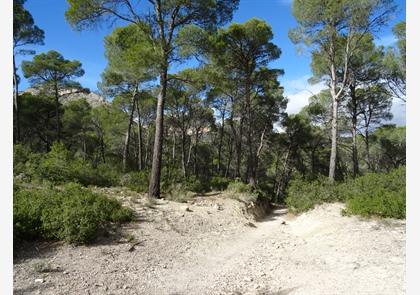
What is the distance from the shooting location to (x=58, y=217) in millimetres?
5742

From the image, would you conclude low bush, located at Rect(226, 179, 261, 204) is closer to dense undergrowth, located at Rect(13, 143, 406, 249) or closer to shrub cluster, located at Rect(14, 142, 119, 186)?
dense undergrowth, located at Rect(13, 143, 406, 249)

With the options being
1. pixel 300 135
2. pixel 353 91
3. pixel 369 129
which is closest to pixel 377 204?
pixel 353 91

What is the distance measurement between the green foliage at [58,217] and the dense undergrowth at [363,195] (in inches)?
245

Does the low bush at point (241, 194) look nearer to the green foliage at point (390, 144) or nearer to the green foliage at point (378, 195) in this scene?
the green foliage at point (378, 195)

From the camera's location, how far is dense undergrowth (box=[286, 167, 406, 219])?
26.3ft

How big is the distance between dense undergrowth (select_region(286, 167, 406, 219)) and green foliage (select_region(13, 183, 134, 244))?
623cm

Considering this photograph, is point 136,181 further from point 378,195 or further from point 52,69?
point 52,69

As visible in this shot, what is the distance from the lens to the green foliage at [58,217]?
5559 millimetres

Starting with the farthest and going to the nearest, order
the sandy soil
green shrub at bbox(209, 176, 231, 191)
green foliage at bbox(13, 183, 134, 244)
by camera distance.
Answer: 1. green shrub at bbox(209, 176, 231, 191)
2. green foliage at bbox(13, 183, 134, 244)
3. the sandy soil

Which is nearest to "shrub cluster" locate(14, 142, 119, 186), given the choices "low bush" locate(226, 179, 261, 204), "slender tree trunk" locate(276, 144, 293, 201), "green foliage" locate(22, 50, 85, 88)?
"low bush" locate(226, 179, 261, 204)

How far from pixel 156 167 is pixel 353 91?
1567 cm

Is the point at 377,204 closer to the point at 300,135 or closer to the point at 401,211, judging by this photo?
the point at 401,211

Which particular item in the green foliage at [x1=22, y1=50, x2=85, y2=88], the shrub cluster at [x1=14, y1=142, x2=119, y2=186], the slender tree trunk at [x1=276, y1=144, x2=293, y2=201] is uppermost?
the green foliage at [x1=22, y1=50, x2=85, y2=88]

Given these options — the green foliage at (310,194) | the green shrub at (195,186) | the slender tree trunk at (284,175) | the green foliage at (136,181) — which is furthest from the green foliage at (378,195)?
the slender tree trunk at (284,175)
